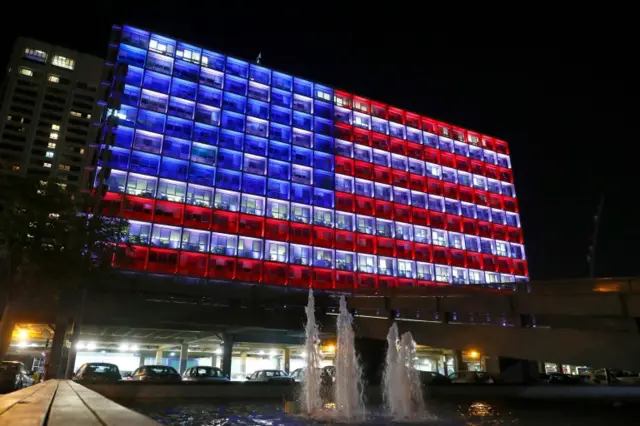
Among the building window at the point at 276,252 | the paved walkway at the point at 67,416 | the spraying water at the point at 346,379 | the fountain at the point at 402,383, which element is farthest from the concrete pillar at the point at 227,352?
the paved walkway at the point at 67,416

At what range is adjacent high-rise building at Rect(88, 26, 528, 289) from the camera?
60500 millimetres

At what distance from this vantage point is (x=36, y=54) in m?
117

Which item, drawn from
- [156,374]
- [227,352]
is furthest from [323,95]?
[156,374]

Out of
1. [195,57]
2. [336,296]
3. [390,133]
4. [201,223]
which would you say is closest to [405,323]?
[336,296]

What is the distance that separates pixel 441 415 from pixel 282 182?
56.3 m

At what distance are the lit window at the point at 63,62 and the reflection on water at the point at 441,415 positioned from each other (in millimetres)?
128225

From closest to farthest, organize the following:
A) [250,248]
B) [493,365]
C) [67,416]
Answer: [67,416]
[493,365]
[250,248]

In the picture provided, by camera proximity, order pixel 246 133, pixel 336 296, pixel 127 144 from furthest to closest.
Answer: pixel 246 133 < pixel 127 144 < pixel 336 296

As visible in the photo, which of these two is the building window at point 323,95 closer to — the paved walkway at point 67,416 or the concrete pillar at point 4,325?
the concrete pillar at point 4,325

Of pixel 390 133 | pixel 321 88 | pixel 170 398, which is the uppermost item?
pixel 321 88

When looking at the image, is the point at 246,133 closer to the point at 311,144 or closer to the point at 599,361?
the point at 311,144

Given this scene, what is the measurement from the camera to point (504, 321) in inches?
833

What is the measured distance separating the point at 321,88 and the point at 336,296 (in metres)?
58.1

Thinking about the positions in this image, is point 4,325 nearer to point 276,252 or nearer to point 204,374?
point 204,374
